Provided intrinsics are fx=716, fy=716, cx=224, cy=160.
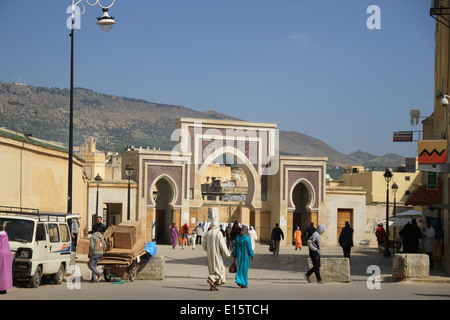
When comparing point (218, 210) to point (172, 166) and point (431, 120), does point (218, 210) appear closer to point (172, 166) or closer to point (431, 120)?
point (172, 166)

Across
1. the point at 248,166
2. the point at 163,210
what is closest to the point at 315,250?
the point at 248,166

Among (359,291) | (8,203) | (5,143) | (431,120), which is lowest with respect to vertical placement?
(359,291)

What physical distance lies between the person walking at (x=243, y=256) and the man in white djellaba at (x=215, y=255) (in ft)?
1.30

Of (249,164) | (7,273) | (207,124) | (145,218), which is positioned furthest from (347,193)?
(7,273)

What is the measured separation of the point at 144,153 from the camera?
138 ft

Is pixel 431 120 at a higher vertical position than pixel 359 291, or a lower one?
higher

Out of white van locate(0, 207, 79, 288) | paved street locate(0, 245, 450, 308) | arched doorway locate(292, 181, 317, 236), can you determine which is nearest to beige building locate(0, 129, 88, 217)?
paved street locate(0, 245, 450, 308)

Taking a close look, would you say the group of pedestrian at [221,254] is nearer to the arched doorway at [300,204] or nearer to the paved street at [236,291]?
the paved street at [236,291]

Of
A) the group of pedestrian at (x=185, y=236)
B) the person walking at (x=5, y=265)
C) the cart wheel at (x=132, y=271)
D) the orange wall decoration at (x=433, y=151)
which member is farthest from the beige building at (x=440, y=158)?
the group of pedestrian at (x=185, y=236)

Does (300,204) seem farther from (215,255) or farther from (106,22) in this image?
(215,255)

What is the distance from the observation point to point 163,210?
45.3 meters

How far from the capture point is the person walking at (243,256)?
16.3 meters

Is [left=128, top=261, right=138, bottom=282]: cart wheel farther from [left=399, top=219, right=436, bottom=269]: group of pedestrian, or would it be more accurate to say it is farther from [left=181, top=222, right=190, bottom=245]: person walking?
[left=181, top=222, right=190, bottom=245]: person walking
